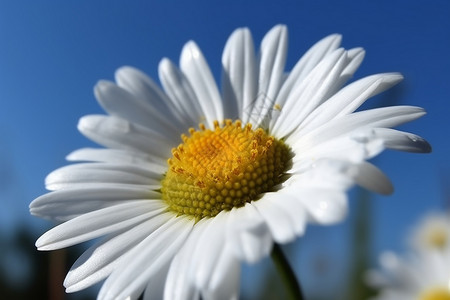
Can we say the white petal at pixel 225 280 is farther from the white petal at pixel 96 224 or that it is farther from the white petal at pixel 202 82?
the white petal at pixel 202 82

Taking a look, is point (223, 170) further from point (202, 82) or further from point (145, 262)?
point (202, 82)

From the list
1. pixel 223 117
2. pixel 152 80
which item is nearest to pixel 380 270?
pixel 223 117

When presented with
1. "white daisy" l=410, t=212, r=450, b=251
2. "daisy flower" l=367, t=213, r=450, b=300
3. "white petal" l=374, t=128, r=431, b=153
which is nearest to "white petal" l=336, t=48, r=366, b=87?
"white petal" l=374, t=128, r=431, b=153

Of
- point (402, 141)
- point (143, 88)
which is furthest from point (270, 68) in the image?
point (402, 141)

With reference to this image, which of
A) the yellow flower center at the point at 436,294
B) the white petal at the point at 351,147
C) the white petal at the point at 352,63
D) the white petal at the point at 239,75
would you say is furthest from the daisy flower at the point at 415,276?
the white petal at the point at 351,147

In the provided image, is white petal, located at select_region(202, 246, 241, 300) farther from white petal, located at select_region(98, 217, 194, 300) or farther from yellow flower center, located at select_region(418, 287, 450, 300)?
yellow flower center, located at select_region(418, 287, 450, 300)

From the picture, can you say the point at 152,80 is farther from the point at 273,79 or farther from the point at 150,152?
the point at 273,79
